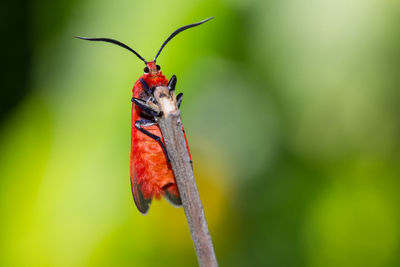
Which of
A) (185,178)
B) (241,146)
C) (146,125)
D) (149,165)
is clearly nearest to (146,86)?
(146,125)

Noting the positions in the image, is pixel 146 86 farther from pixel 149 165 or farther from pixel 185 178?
pixel 185 178

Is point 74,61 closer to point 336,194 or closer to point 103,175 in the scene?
point 103,175

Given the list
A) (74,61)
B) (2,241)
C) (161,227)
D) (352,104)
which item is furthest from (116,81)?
(352,104)

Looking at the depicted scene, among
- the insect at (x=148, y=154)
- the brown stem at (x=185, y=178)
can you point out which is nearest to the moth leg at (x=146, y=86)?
the insect at (x=148, y=154)

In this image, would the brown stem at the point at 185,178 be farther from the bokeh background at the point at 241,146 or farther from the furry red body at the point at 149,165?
the bokeh background at the point at 241,146

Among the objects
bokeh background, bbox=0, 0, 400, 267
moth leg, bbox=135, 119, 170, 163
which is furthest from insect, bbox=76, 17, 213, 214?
bokeh background, bbox=0, 0, 400, 267
